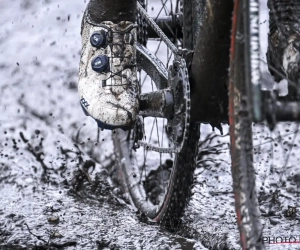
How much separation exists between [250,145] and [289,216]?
1324mm

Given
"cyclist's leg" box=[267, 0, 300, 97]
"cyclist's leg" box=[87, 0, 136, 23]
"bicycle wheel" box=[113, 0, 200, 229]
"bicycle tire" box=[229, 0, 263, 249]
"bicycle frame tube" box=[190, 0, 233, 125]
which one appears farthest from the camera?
"bicycle wheel" box=[113, 0, 200, 229]

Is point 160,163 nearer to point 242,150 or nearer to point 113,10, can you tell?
point 113,10

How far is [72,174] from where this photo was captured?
11.0 feet

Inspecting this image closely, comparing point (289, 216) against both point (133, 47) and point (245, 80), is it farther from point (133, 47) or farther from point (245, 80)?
point (245, 80)

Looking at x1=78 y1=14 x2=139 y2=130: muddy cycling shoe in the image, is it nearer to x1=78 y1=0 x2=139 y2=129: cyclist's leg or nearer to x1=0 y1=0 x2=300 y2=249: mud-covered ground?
x1=78 y1=0 x2=139 y2=129: cyclist's leg

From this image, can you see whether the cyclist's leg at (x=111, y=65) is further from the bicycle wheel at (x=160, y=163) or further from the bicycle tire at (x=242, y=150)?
the bicycle tire at (x=242, y=150)

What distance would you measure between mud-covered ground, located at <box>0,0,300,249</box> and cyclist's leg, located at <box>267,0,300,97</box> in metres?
0.18

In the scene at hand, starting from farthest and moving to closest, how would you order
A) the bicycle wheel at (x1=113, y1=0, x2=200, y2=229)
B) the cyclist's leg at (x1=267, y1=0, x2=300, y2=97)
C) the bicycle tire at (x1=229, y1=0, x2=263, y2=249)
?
the bicycle wheel at (x1=113, y1=0, x2=200, y2=229)
the cyclist's leg at (x1=267, y1=0, x2=300, y2=97)
the bicycle tire at (x1=229, y1=0, x2=263, y2=249)

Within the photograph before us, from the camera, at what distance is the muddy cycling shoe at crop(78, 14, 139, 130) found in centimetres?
210

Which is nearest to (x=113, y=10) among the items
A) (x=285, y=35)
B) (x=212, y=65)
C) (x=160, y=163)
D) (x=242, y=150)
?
(x=212, y=65)

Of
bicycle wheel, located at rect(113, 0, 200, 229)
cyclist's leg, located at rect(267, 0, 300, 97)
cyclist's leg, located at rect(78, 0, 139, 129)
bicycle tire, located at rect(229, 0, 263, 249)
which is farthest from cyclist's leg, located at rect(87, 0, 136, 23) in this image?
bicycle tire, located at rect(229, 0, 263, 249)

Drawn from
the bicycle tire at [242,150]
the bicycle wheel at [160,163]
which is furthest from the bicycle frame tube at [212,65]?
the bicycle tire at [242,150]

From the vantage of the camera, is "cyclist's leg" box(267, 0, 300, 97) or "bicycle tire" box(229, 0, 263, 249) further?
"cyclist's leg" box(267, 0, 300, 97)

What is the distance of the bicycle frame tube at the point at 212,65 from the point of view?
183 cm
